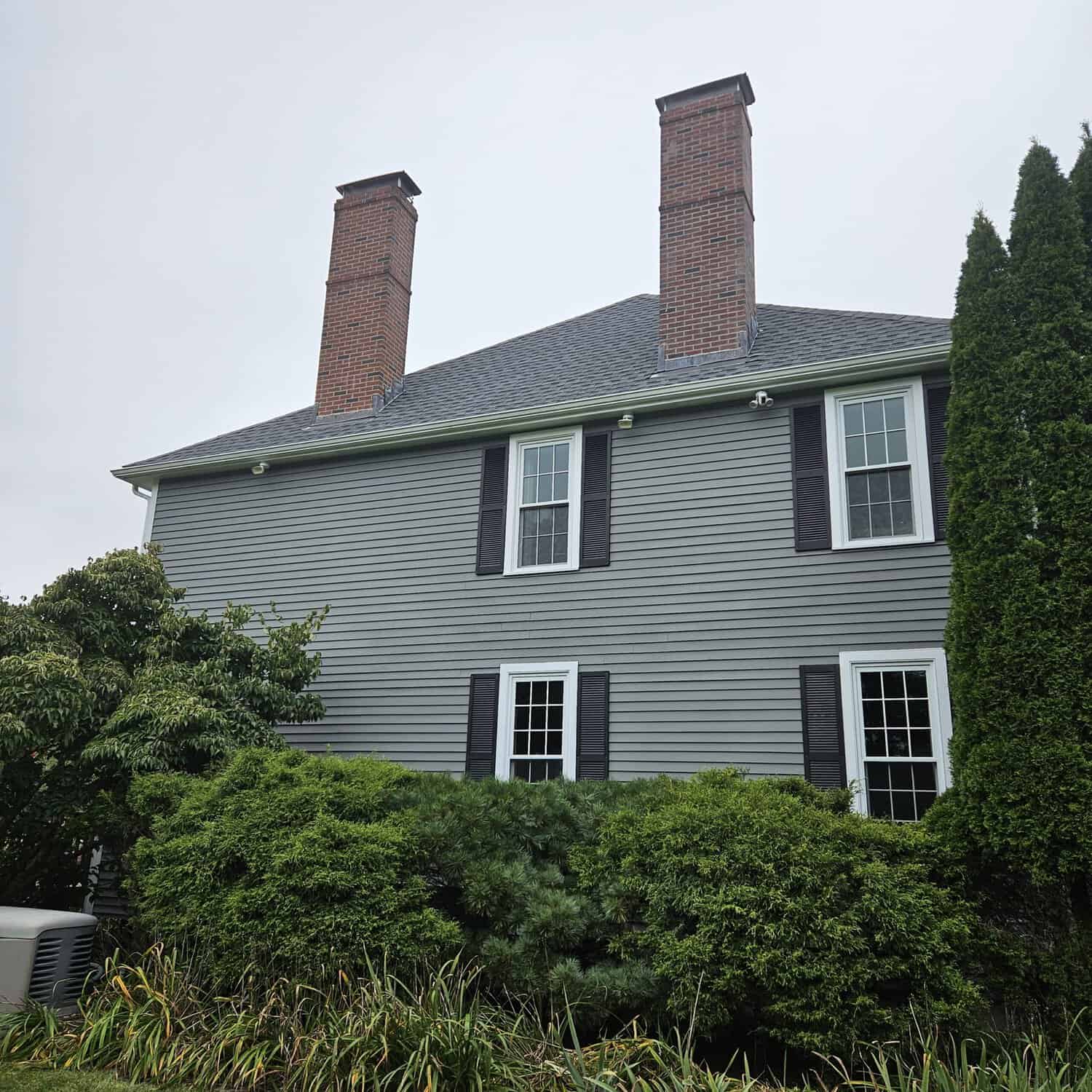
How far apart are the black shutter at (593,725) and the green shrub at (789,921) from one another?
128 inches

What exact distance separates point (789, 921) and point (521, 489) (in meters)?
6.09

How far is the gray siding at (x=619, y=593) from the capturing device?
788 centimetres

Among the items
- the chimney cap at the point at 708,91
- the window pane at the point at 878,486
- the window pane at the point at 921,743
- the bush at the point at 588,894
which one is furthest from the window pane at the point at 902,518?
the chimney cap at the point at 708,91

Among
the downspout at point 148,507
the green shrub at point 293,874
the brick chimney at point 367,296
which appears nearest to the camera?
the green shrub at point 293,874

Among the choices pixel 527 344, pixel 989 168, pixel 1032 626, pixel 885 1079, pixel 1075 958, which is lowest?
pixel 885 1079

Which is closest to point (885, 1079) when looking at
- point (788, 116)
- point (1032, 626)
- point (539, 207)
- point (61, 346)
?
point (1032, 626)

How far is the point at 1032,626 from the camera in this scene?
5086 millimetres

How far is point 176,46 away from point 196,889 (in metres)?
12.7

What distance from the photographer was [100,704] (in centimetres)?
745

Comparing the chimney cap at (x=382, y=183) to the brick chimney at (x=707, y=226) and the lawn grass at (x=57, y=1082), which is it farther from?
the lawn grass at (x=57, y=1082)

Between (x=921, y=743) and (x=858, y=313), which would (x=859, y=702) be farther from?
(x=858, y=313)

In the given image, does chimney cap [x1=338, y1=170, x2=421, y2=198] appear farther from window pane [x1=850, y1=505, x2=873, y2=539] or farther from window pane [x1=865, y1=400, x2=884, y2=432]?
window pane [x1=850, y1=505, x2=873, y2=539]

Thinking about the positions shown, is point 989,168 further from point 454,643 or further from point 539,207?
point 454,643

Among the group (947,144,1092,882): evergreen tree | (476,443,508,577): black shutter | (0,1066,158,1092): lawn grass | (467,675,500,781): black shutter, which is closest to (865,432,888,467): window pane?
(947,144,1092,882): evergreen tree
